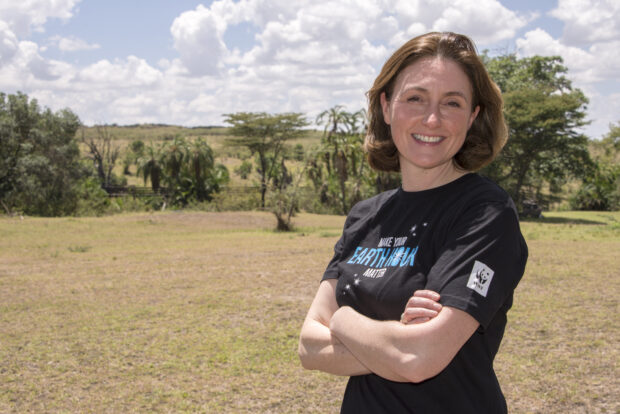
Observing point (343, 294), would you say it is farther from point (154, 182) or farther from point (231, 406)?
point (154, 182)

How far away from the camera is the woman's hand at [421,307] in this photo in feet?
4.64

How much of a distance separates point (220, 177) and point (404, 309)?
1540 inches

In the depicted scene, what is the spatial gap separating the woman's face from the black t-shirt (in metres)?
0.10

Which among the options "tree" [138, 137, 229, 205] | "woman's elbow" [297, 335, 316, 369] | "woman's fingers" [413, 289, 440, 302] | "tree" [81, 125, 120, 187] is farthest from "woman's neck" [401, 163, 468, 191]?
"tree" [81, 125, 120, 187]

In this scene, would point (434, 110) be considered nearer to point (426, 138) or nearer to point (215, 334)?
point (426, 138)

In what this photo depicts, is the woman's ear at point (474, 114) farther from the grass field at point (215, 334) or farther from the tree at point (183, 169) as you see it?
the tree at point (183, 169)

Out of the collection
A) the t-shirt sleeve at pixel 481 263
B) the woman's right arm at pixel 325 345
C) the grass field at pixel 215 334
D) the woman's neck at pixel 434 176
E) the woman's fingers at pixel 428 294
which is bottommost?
the grass field at pixel 215 334

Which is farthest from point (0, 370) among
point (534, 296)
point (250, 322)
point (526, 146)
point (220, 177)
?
point (220, 177)

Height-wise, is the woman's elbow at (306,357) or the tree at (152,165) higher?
the tree at (152,165)

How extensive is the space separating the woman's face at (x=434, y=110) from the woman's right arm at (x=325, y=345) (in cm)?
54

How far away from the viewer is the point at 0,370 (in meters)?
5.55

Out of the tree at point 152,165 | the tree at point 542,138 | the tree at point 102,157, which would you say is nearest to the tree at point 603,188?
the tree at point 542,138

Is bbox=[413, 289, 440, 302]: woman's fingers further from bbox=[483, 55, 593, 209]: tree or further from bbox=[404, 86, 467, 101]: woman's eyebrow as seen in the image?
bbox=[483, 55, 593, 209]: tree

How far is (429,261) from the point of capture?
1.52 metres
